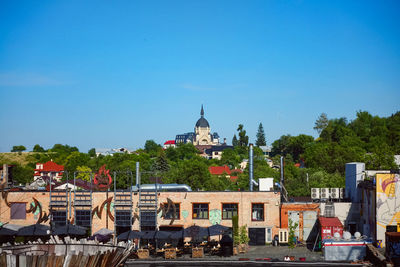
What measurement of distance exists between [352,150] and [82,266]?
9305 centimetres

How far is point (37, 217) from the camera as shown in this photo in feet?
149

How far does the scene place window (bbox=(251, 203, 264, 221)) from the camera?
4450 centimetres

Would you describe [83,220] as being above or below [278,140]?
below

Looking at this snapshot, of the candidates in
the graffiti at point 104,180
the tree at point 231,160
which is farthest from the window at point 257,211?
the tree at point 231,160

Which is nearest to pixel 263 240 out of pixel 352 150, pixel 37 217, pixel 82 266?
pixel 37 217

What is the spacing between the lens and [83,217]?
4478cm

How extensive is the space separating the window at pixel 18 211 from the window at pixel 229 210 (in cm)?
1819

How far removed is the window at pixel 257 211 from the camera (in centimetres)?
4450

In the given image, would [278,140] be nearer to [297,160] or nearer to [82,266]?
[297,160]

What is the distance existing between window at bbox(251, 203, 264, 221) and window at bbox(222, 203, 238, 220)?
59.5 inches

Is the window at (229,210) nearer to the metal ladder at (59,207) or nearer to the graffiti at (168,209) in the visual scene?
the graffiti at (168,209)

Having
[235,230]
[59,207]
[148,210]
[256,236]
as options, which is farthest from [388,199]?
[59,207]

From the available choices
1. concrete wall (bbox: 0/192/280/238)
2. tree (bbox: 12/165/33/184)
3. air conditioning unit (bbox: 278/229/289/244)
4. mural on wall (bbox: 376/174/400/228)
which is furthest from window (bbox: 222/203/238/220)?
tree (bbox: 12/165/33/184)

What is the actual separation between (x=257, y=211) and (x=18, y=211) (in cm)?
2175
